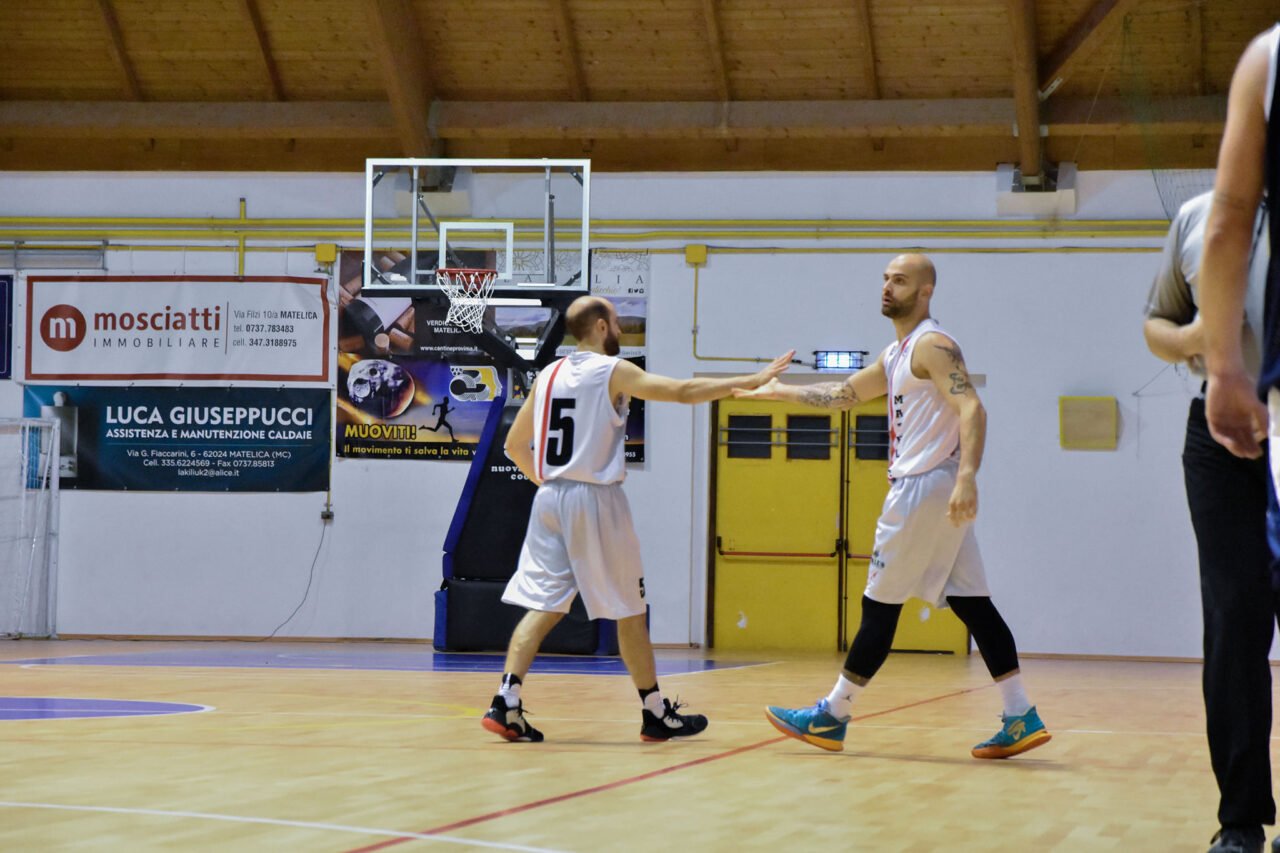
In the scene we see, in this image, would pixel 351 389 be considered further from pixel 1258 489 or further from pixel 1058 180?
pixel 1258 489

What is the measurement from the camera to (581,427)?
5465 millimetres

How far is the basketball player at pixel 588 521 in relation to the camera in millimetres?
5266

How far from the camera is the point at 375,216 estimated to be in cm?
1437

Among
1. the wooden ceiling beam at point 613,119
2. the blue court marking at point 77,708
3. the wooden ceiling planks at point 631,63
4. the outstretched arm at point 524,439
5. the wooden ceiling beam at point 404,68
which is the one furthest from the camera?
the wooden ceiling beam at point 613,119

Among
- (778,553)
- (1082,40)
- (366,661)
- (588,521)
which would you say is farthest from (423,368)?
(588,521)

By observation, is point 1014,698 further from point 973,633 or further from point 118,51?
point 118,51

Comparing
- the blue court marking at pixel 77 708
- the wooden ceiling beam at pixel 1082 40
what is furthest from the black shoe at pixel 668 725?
the wooden ceiling beam at pixel 1082 40

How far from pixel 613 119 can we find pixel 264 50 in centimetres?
360

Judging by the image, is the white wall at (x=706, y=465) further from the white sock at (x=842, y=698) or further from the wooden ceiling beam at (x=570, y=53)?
the white sock at (x=842, y=698)

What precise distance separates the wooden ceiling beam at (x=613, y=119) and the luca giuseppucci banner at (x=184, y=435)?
272 cm

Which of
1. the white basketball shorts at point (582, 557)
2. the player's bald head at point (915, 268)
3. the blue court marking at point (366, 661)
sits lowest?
the blue court marking at point (366, 661)

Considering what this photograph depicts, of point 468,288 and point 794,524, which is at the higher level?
point 468,288

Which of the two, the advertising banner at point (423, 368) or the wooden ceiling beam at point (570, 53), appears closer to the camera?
the wooden ceiling beam at point (570, 53)

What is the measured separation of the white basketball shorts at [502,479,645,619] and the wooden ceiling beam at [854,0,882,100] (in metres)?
9.08
